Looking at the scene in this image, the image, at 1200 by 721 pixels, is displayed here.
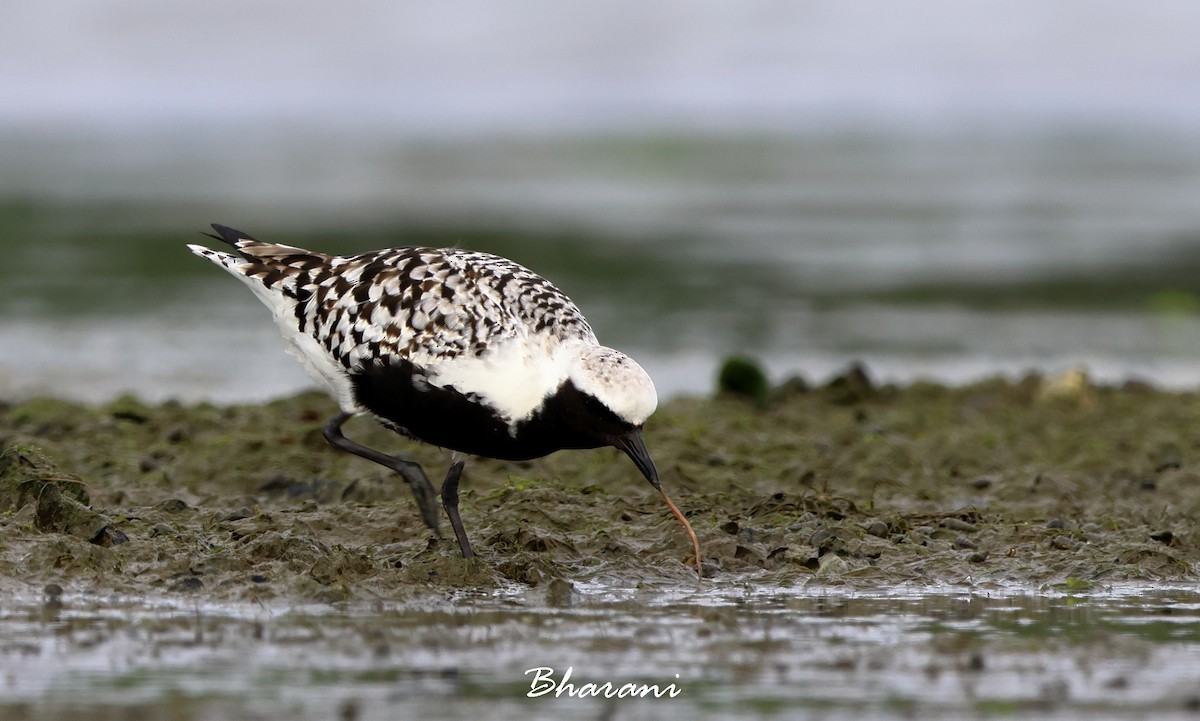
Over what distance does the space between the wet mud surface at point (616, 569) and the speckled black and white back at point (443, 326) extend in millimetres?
989

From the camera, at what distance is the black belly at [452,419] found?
8.91 meters

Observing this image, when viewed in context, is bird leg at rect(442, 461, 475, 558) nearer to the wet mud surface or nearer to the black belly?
the wet mud surface

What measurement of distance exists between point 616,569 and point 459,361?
1455 mm

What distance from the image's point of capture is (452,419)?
9.08 metres

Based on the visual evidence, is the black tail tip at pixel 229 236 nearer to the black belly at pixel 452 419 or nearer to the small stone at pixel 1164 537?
the black belly at pixel 452 419

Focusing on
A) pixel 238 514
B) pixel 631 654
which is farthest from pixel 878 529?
pixel 238 514

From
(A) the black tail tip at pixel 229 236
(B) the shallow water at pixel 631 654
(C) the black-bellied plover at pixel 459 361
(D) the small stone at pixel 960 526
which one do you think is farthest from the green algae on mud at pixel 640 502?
(A) the black tail tip at pixel 229 236

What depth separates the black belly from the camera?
351 inches

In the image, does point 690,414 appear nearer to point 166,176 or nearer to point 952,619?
point 952,619

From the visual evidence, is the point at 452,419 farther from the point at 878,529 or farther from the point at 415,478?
the point at 878,529

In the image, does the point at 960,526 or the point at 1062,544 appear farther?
the point at 960,526

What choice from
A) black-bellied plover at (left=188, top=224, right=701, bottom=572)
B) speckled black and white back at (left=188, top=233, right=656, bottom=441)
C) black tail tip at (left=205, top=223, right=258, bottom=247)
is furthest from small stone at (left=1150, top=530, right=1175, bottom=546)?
black tail tip at (left=205, top=223, right=258, bottom=247)

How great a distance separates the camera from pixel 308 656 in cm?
722

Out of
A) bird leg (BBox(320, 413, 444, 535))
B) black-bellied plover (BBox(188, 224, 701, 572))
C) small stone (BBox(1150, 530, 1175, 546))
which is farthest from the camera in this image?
small stone (BBox(1150, 530, 1175, 546))
